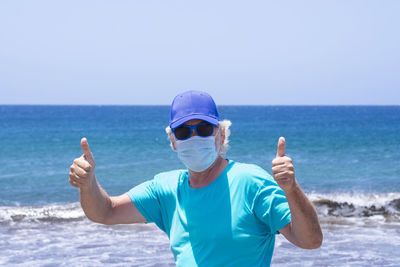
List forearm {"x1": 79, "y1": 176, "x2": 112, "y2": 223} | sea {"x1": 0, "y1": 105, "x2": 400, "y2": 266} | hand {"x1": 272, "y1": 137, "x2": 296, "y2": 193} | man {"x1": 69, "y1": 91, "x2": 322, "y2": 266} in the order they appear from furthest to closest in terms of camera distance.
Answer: sea {"x1": 0, "y1": 105, "x2": 400, "y2": 266} < forearm {"x1": 79, "y1": 176, "x2": 112, "y2": 223} < man {"x1": 69, "y1": 91, "x2": 322, "y2": 266} < hand {"x1": 272, "y1": 137, "x2": 296, "y2": 193}

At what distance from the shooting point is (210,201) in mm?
2383

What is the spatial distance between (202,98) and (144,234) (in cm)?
817

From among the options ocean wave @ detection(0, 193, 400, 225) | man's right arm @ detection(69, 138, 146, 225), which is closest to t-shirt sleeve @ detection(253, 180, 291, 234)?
man's right arm @ detection(69, 138, 146, 225)

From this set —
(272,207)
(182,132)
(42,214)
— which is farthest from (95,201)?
(42,214)

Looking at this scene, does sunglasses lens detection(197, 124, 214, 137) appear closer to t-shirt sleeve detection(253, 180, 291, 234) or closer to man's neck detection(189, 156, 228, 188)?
man's neck detection(189, 156, 228, 188)

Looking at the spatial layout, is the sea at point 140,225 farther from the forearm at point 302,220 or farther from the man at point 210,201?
the forearm at point 302,220

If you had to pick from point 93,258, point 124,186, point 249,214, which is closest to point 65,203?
point 124,186

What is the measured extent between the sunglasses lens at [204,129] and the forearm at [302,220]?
593 mm

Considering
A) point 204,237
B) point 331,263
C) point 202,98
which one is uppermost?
point 202,98

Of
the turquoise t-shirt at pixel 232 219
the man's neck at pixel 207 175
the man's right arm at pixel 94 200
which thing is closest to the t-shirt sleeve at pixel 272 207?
the turquoise t-shirt at pixel 232 219

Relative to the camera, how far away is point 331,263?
8.27 meters

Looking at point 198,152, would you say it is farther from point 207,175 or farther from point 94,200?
point 94,200

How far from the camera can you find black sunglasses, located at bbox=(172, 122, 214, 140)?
8.35 feet

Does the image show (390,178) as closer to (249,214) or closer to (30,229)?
(30,229)
